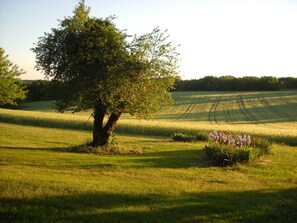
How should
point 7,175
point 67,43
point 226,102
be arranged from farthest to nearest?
point 226,102
point 67,43
point 7,175

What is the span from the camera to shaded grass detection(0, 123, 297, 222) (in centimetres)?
882

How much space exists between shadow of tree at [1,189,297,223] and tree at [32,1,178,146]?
35.6ft

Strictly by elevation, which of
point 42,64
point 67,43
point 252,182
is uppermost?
point 67,43

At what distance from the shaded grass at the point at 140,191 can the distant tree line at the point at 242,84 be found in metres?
92.5

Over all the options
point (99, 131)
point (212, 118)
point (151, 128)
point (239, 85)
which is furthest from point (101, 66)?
point (239, 85)

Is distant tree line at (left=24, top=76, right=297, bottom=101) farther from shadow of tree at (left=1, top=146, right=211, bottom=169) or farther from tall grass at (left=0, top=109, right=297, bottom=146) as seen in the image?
shadow of tree at (left=1, top=146, right=211, bottom=169)

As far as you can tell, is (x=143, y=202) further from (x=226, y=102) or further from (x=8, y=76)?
(x=226, y=102)

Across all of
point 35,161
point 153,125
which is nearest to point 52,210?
point 35,161

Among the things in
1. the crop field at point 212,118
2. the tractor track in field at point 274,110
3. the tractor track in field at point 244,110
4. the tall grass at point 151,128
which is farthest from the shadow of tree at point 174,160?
the tractor track in field at point 274,110

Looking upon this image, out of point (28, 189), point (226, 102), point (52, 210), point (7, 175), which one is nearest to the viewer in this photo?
point (52, 210)

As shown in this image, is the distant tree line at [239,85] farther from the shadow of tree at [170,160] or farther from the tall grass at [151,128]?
the shadow of tree at [170,160]

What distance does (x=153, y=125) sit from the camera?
1612 inches

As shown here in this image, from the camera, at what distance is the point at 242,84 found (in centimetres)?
11294

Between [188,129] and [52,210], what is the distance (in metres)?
30.7
